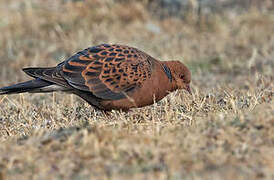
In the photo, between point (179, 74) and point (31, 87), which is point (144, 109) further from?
point (31, 87)

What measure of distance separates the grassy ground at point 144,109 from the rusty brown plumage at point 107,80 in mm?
195

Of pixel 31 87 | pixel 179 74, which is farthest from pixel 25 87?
pixel 179 74

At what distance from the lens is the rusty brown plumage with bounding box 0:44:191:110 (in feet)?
15.5

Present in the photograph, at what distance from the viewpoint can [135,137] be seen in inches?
135

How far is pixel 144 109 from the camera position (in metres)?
5.12

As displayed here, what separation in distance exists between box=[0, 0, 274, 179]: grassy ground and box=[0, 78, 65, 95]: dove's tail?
326 mm

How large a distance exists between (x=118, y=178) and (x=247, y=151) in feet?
3.18

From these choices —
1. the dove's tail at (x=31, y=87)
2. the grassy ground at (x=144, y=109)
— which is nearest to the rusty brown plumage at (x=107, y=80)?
the dove's tail at (x=31, y=87)

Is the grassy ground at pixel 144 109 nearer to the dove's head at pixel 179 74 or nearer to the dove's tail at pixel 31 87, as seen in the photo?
the dove's head at pixel 179 74

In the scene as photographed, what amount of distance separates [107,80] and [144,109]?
617mm

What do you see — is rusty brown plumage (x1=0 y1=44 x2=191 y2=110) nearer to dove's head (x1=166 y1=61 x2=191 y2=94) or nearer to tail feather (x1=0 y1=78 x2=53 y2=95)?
tail feather (x1=0 y1=78 x2=53 y2=95)

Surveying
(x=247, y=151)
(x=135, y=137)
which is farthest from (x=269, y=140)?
(x=135, y=137)

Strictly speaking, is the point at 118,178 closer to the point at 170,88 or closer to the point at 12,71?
the point at 170,88

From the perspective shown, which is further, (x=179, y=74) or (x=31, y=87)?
(x=179, y=74)
